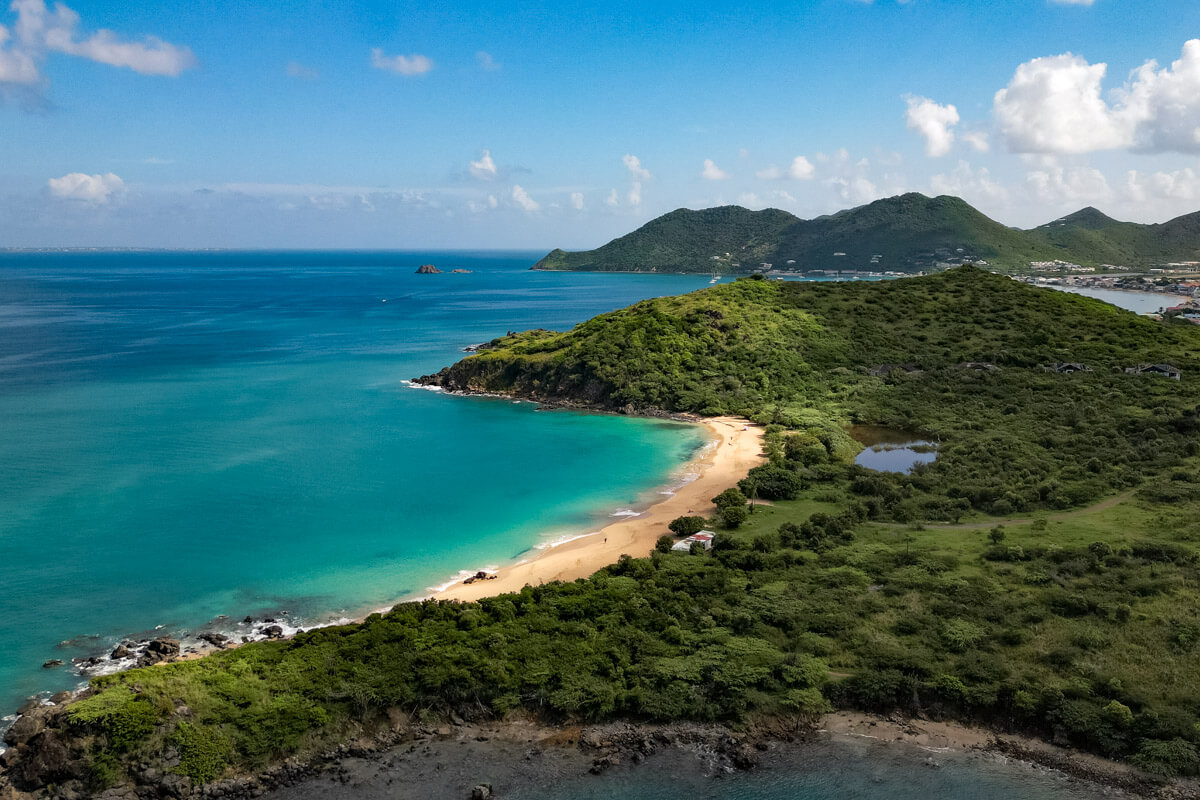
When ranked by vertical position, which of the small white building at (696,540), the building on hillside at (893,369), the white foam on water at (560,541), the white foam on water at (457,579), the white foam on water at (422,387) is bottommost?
the white foam on water at (457,579)

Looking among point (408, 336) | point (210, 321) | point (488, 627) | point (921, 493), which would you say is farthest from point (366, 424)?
point (210, 321)

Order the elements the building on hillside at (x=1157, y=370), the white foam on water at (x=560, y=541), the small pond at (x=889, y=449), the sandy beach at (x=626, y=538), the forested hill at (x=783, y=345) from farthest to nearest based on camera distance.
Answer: the forested hill at (x=783, y=345), the building on hillside at (x=1157, y=370), the small pond at (x=889, y=449), the white foam on water at (x=560, y=541), the sandy beach at (x=626, y=538)

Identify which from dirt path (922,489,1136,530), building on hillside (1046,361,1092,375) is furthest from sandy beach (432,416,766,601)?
building on hillside (1046,361,1092,375)

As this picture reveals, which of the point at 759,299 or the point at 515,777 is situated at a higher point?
the point at 759,299

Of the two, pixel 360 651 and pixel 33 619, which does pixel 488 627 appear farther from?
pixel 33 619

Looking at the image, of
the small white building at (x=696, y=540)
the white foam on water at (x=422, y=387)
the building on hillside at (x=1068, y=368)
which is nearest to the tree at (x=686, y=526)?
the small white building at (x=696, y=540)

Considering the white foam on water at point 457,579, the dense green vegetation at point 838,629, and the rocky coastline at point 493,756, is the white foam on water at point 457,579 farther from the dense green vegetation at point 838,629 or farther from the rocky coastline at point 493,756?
the rocky coastline at point 493,756

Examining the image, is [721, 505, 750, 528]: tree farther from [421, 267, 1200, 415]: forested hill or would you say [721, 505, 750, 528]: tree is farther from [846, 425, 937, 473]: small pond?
[421, 267, 1200, 415]: forested hill
